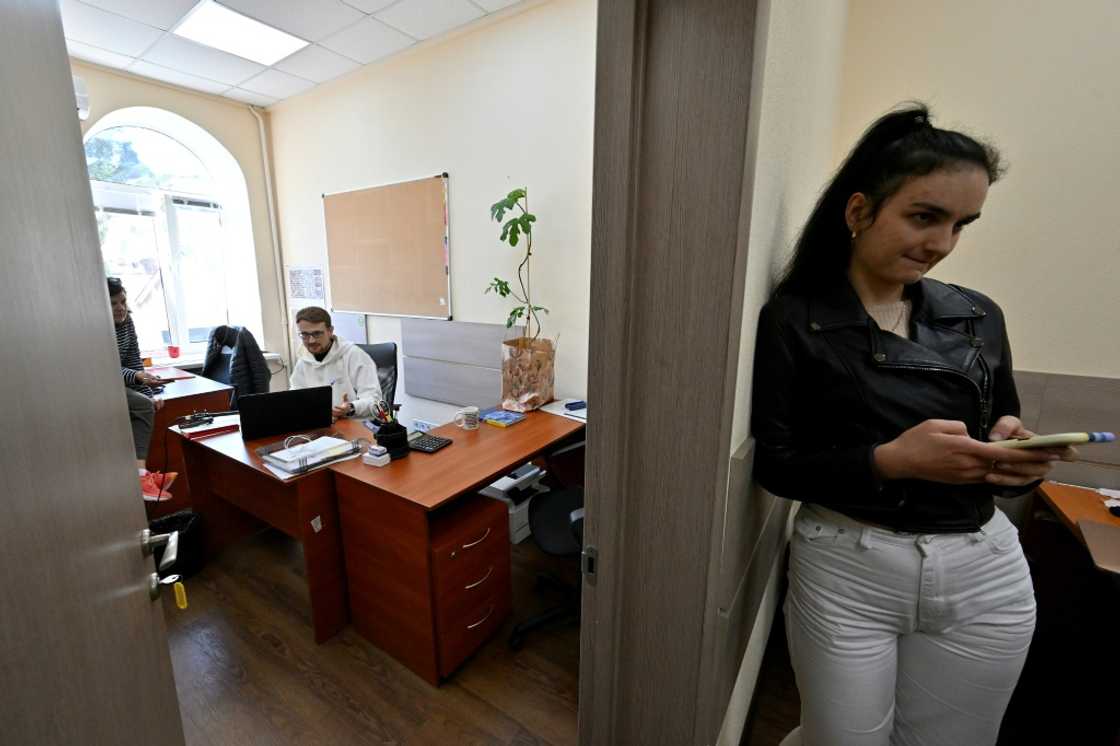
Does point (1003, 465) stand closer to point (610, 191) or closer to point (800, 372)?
point (800, 372)

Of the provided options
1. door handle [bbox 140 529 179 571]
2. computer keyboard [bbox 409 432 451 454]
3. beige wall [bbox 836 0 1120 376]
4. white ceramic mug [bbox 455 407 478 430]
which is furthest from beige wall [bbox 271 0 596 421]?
door handle [bbox 140 529 179 571]

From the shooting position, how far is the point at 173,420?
2.81 m

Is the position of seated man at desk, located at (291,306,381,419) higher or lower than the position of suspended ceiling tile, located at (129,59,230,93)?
lower

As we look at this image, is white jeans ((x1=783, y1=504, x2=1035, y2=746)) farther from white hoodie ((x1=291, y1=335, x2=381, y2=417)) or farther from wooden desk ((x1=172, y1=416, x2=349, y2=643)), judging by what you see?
white hoodie ((x1=291, y1=335, x2=381, y2=417))

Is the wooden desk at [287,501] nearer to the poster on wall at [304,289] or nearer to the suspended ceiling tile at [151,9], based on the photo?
the poster on wall at [304,289]

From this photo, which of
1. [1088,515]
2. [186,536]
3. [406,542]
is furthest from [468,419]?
→ [1088,515]

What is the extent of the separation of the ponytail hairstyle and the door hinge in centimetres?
67

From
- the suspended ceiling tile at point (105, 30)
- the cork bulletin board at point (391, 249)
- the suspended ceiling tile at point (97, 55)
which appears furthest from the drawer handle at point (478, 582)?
the suspended ceiling tile at point (97, 55)

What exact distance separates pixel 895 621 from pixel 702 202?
0.91m

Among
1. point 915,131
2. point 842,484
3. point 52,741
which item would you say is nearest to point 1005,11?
point 915,131

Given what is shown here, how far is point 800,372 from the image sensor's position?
0.88 metres

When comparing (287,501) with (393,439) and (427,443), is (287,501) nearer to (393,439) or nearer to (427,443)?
(393,439)

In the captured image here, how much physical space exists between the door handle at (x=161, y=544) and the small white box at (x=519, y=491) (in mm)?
1830

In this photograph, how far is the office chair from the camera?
176 cm
